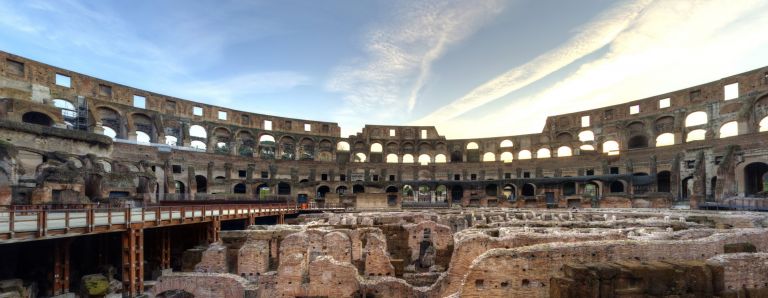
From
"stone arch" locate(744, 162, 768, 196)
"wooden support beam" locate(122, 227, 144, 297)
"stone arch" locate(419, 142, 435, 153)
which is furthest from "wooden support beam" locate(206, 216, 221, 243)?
"stone arch" locate(744, 162, 768, 196)

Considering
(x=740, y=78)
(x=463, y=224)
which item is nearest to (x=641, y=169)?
(x=740, y=78)

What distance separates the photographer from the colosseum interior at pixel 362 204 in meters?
7.16

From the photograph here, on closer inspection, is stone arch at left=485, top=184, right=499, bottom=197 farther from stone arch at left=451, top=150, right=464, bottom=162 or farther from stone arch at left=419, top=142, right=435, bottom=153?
stone arch at left=419, top=142, right=435, bottom=153

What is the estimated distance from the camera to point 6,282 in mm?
10227

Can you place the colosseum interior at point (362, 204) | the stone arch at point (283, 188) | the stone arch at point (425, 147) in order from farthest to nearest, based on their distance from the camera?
the stone arch at point (425, 147), the stone arch at point (283, 188), the colosseum interior at point (362, 204)

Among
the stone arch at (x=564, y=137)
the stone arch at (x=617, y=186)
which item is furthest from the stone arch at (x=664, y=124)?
the stone arch at (x=564, y=137)

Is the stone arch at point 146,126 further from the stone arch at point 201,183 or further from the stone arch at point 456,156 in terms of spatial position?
the stone arch at point 456,156

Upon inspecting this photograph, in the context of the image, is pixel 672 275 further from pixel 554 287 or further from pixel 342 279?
pixel 342 279

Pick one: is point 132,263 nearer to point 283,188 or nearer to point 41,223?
point 41,223

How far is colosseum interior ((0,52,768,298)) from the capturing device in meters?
7.16

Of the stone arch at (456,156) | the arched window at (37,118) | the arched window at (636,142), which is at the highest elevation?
the arched window at (37,118)

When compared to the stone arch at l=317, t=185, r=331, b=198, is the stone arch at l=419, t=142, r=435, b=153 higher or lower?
higher

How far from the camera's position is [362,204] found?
30562 mm

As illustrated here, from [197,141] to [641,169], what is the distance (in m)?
46.8
